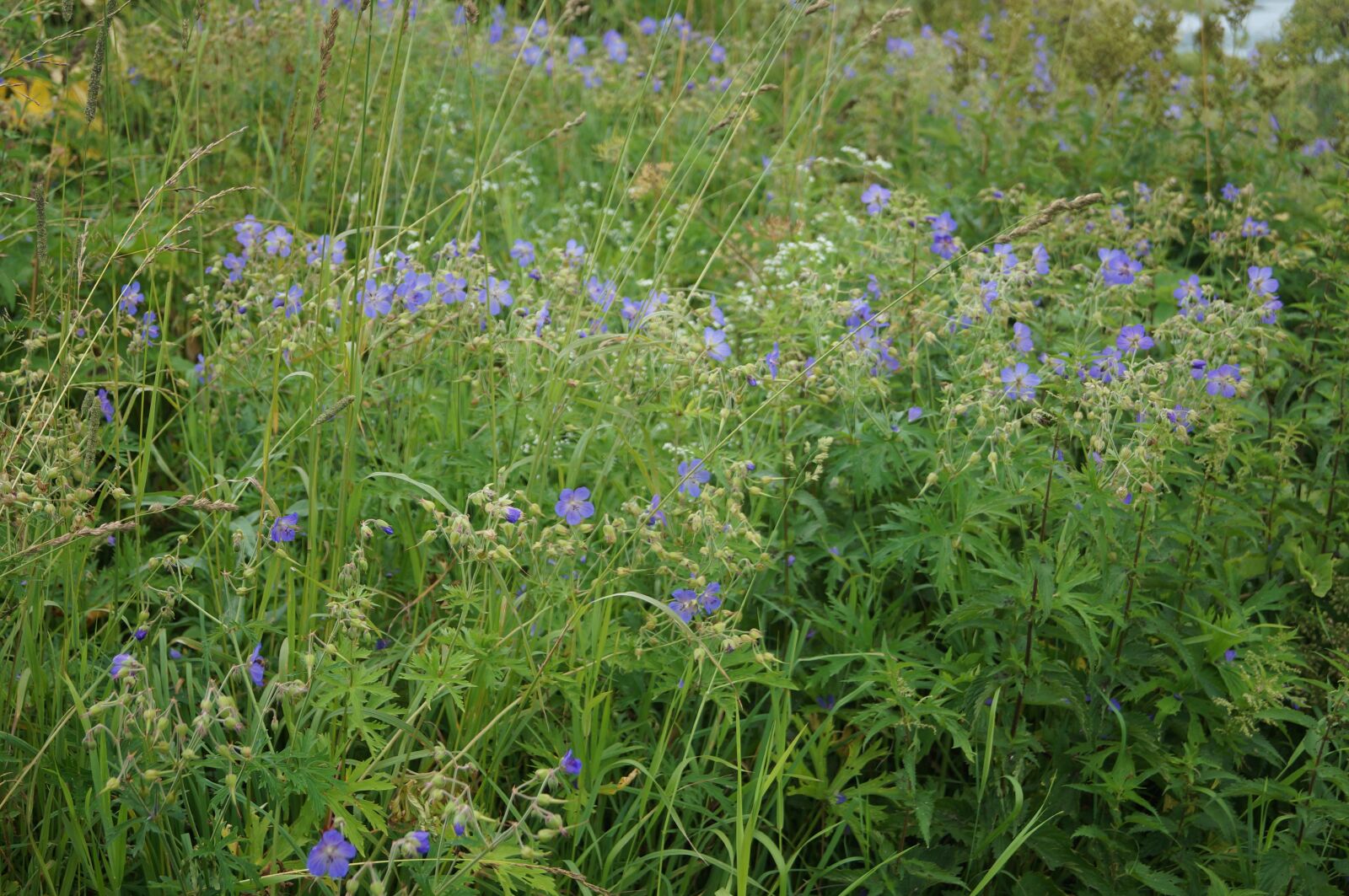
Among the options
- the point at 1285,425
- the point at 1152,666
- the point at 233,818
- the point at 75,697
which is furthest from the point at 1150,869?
the point at 75,697

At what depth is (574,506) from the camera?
86.4 inches

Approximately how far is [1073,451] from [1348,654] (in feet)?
2.49

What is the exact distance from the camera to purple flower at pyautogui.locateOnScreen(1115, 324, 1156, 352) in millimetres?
2496

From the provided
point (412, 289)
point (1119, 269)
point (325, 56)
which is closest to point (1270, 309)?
point (1119, 269)

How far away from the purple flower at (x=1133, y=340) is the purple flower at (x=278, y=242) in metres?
1.93

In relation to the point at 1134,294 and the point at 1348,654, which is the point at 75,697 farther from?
the point at 1134,294

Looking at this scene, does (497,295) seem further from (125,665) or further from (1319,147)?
(1319,147)

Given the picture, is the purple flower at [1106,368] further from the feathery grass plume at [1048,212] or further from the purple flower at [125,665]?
the purple flower at [125,665]

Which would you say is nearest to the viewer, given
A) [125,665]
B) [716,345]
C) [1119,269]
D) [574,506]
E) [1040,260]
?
[125,665]

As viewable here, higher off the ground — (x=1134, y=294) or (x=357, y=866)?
(x=1134, y=294)

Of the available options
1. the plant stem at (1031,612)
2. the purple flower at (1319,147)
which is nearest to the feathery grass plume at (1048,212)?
the plant stem at (1031,612)

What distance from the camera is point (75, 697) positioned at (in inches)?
70.9

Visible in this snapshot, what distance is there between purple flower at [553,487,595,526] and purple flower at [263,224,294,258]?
3.44 ft

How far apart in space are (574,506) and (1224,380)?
1.41 m
